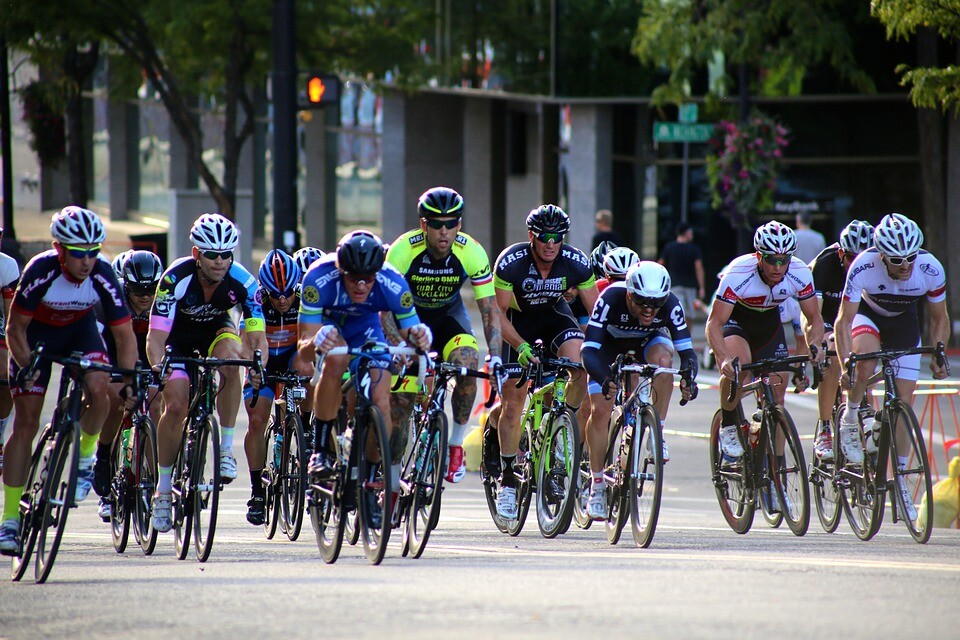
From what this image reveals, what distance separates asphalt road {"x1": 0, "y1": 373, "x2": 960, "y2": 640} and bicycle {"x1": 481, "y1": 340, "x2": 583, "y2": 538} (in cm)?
28

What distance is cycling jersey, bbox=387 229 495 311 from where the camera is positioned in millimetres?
8898

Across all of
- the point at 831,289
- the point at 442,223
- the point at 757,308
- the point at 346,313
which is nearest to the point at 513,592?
the point at 346,313

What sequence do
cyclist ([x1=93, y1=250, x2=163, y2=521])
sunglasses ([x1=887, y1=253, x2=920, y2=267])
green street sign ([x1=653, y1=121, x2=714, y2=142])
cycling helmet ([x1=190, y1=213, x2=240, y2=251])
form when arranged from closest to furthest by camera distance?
cycling helmet ([x1=190, y1=213, x2=240, y2=251]) → sunglasses ([x1=887, y1=253, x2=920, y2=267]) → cyclist ([x1=93, y1=250, x2=163, y2=521]) → green street sign ([x1=653, y1=121, x2=714, y2=142])

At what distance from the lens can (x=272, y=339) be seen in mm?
9977

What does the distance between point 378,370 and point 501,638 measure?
2.53 metres

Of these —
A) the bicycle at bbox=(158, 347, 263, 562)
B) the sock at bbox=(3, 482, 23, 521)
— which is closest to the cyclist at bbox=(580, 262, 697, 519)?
the bicycle at bbox=(158, 347, 263, 562)

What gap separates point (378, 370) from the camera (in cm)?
771

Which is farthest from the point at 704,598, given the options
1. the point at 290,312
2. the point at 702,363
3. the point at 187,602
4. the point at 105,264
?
the point at 702,363

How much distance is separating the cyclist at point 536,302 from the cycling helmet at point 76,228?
253 cm

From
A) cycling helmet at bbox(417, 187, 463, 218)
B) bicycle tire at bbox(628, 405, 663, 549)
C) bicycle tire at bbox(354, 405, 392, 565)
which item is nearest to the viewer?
bicycle tire at bbox(354, 405, 392, 565)

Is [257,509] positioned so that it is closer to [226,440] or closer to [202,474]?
[226,440]

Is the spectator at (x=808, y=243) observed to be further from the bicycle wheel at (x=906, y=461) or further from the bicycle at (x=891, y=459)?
the bicycle wheel at (x=906, y=461)

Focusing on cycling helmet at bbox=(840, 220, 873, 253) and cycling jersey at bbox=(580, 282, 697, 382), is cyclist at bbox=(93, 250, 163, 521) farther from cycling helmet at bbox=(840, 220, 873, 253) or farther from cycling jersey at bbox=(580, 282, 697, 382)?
cycling helmet at bbox=(840, 220, 873, 253)

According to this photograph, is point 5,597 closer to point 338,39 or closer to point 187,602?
point 187,602
